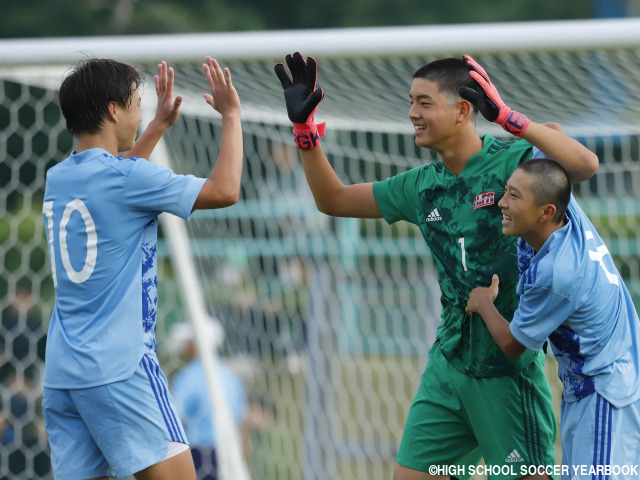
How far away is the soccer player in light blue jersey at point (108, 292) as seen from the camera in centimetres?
255

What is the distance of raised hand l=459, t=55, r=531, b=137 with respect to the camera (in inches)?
105

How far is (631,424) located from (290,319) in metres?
5.49

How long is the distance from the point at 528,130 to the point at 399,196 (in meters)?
0.62

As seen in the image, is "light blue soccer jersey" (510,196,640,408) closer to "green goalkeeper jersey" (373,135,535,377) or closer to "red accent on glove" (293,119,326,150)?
"green goalkeeper jersey" (373,135,535,377)

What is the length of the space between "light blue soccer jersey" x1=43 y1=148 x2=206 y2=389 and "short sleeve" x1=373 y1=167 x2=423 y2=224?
81 cm

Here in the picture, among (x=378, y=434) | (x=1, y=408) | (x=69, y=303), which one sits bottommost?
(x=378, y=434)

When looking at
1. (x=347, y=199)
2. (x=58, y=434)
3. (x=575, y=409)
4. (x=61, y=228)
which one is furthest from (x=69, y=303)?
(x=575, y=409)

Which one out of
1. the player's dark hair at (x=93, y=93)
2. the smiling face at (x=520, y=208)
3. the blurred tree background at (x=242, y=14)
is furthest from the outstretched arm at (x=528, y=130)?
the blurred tree background at (x=242, y=14)

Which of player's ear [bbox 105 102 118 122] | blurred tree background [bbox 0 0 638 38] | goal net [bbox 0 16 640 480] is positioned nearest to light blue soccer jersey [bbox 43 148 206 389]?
player's ear [bbox 105 102 118 122]

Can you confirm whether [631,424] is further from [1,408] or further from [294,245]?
[294,245]

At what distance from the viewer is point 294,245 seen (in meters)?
8.72

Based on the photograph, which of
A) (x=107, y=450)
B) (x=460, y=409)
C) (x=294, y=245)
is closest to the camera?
(x=107, y=450)

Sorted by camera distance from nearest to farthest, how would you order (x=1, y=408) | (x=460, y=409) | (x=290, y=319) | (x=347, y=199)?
(x=460, y=409) < (x=347, y=199) < (x=1, y=408) < (x=290, y=319)

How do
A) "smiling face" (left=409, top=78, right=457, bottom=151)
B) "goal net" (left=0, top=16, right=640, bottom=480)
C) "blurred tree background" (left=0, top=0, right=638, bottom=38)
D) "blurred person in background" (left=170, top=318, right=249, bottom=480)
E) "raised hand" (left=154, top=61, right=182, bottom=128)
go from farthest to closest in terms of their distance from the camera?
"blurred tree background" (left=0, top=0, right=638, bottom=38), "blurred person in background" (left=170, top=318, right=249, bottom=480), "goal net" (left=0, top=16, right=640, bottom=480), "smiling face" (left=409, top=78, right=457, bottom=151), "raised hand" (left=154, top=61, right=182, bottom=128)
